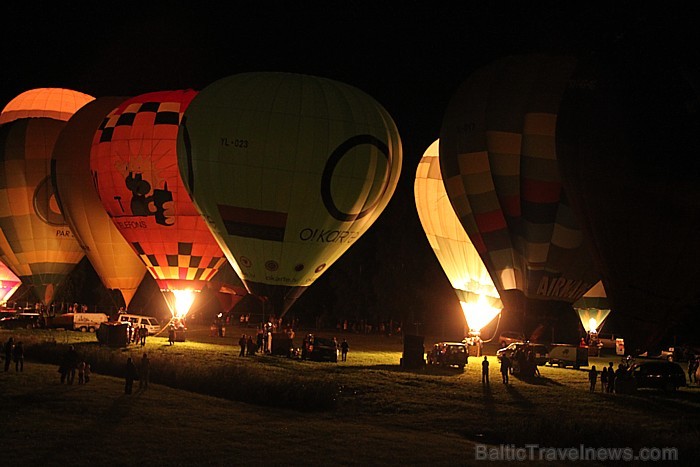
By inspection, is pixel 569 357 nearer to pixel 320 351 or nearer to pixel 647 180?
pixel 320 351

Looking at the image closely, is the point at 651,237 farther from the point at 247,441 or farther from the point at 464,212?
the point at 464,212

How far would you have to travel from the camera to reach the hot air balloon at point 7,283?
135 feet

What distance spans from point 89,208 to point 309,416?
1846cm

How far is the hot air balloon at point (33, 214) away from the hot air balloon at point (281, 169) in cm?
1308

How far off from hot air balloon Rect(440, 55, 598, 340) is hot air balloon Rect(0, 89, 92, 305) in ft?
60.8

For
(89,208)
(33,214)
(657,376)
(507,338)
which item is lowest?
(657,376)

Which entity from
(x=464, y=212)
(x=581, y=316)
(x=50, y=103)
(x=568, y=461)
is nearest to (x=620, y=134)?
(x=568, y=461)

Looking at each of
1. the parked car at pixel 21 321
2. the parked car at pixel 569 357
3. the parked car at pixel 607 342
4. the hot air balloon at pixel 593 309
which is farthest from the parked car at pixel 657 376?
the parked car at pixel 21 321

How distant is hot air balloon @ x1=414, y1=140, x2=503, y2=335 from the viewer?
28156 mm

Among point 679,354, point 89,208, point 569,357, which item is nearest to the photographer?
point 569,357

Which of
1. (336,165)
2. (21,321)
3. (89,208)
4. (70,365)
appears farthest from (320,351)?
(21,321)

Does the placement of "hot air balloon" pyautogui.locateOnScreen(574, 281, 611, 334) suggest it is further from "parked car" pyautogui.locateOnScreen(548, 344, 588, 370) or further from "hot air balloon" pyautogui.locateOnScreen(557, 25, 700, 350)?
"hot air balloon" pyautogui.locateOnScreen(557, 25, 700, 350)

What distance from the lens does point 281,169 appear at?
2339 cm

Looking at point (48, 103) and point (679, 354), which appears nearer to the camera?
point (679, 354)
